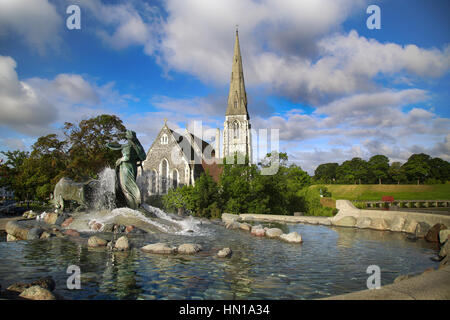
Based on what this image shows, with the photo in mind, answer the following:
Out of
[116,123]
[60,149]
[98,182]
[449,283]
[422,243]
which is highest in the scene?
[116,123]

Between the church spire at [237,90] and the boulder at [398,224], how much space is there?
1653 inches

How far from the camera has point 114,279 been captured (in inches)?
270

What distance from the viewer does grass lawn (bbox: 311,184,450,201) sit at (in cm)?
5083

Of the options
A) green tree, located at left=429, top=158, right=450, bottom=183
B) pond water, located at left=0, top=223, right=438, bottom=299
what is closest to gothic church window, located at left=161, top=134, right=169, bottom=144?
pond water, located at left=0, top=223, right=438, bottom=299

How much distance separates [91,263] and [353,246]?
1049 cm

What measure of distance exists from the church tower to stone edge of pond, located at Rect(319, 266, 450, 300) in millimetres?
50751

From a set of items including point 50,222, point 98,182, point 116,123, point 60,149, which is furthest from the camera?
point 116,123

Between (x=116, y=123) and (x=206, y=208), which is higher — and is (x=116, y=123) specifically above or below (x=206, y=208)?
above

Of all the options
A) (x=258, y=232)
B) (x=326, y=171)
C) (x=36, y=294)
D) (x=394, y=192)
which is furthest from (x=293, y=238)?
(x=326, y=171)

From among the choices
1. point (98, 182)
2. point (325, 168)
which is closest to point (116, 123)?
point (98, 182)

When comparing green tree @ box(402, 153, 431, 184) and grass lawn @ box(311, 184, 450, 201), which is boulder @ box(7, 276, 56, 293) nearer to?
grass lawn @ box(311, 184, 450, 201)

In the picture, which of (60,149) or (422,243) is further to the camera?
Result: (60,149)

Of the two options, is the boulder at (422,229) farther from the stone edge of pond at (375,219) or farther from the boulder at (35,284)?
the boulder at (35,284)
